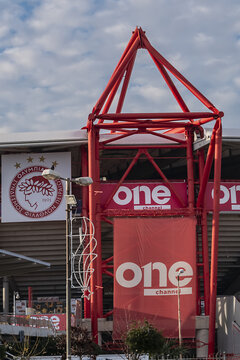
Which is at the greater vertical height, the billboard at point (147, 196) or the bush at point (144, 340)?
the billboard at point (147, 196)

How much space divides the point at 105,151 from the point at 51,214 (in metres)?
6.15

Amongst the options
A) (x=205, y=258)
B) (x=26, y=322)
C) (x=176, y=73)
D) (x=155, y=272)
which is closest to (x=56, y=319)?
(x=26, y=322)

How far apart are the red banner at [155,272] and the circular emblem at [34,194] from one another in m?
4.71

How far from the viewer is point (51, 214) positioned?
47.1 metres

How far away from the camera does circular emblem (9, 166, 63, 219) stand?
47156 mm

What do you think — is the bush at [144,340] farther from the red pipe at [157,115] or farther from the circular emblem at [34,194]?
the circular emblem at [34,194]

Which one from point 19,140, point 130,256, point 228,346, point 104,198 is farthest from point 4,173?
point 228,346

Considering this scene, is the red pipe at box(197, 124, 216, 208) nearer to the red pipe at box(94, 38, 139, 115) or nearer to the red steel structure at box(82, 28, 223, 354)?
the red steel structure at box(82, 28, 223, 354)

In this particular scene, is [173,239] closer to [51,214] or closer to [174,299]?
[174,299]

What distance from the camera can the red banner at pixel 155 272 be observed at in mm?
44875

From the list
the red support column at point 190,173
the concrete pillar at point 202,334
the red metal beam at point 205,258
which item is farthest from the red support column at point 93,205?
the red metal beam at point 205,258

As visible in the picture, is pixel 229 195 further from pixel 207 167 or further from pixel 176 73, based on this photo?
pixel 176 73

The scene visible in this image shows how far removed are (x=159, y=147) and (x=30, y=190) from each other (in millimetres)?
9027

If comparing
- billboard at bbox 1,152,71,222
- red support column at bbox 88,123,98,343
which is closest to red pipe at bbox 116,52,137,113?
billboard at bbox 1,152,71,222
